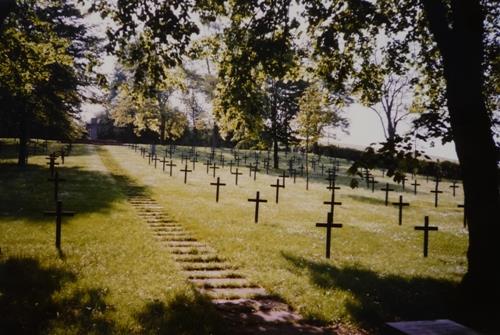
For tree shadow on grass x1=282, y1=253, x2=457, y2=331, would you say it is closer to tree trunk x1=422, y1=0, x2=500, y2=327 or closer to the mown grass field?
the mown grass field

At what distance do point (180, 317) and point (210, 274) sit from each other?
2.89 meters

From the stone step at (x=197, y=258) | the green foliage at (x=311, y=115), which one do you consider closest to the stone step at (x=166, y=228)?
the stone step at (x=197, y=258)

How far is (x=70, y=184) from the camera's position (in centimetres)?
2436

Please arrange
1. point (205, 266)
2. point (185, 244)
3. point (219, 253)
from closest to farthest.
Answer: point (205, 266)
point (219, 253)
point (185, 244)

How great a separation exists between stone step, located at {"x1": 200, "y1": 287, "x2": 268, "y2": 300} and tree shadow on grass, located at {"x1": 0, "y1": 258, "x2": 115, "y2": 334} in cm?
199

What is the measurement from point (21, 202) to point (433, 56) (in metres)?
16.6

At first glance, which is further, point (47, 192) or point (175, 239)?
point (47, 192)

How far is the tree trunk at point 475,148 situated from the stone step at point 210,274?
187 inches

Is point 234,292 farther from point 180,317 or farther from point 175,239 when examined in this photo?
point 175,239

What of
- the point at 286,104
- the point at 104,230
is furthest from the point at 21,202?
the point at 286,104

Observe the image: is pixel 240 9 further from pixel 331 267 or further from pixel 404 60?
pixel 331 267

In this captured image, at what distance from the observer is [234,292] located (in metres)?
8.49

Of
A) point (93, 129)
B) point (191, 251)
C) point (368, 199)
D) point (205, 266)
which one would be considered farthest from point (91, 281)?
point (93, 129)

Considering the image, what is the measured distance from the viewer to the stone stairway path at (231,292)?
22.5ft
